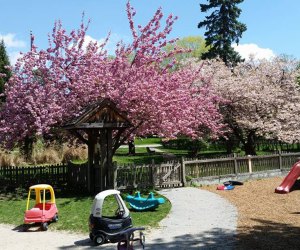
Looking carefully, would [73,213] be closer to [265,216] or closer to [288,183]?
[265,216]

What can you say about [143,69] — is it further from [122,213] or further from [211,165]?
[122,213]

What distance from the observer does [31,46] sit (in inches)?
668

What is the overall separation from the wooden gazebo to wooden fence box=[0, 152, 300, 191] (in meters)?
0.54

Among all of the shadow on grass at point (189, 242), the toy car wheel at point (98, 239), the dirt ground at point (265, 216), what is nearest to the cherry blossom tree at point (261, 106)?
the dirt ground at point (265, 216)

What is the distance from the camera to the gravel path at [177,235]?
26.5 feet

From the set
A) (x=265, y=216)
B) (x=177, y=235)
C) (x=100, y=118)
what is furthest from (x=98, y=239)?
(x=100, y=118)

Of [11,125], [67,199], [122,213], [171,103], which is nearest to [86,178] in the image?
[67,199]

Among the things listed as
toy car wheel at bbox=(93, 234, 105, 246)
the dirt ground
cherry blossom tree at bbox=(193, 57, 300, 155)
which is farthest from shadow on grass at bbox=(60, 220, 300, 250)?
cherry blossom tree at bbox=(193, 57, 300, 155)

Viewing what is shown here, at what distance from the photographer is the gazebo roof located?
14.1 m

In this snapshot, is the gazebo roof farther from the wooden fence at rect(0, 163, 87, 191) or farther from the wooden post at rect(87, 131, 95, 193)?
the wooden fence at rect(0, 163, 87, 191)

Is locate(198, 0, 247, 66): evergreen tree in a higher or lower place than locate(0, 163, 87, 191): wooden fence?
higher

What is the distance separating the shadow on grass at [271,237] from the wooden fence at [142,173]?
24.7ft

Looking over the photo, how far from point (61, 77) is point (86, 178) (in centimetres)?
482

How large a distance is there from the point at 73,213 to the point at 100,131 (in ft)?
14.9
